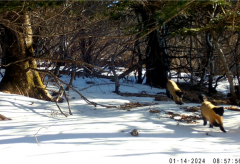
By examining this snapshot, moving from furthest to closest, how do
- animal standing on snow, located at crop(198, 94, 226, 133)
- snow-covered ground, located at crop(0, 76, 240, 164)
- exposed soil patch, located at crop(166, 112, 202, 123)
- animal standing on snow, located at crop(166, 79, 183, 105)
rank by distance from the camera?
animal standing on snow, located at crop(166, 79, 183, 105), exposed soil patch, located at crop(166, 112, 202, 123), animal standing on snow, located at crop(198, 94, 226, 133), snow-covered ground, located at crop(0, 76, 240, 164)

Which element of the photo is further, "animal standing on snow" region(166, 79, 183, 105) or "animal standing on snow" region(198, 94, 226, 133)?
"animal standing on snow" region(166, 79, 183, 105)

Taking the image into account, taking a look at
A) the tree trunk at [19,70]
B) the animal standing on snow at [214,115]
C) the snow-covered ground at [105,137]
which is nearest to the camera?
the snow-covered ground at [105,137]

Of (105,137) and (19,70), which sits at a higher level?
(19,70)

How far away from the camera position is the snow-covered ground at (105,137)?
290 cm

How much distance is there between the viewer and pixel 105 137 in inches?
143

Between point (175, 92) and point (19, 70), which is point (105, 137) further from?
point (19, 70)

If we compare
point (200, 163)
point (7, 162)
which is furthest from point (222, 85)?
point (7, 162)

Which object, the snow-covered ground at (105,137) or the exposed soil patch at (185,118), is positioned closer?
the snow-covered ground at (105,137)

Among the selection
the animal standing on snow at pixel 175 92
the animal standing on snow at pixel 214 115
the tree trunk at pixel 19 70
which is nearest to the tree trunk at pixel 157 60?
the animal standing on snow at pixel 175 92

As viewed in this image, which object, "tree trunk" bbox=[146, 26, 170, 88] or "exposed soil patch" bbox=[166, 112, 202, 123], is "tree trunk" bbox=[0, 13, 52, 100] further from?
"tree trunk" bbox=[146, 26, 170, 88]

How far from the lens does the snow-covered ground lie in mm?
2898

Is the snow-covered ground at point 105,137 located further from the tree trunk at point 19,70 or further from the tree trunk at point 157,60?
the tree trunk at point 157,60

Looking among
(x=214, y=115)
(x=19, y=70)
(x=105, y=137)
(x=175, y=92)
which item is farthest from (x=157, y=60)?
(x=105, y=137)

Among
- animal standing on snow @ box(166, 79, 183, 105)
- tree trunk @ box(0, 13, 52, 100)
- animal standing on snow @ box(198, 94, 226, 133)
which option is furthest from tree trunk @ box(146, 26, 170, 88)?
animal standing on snow @ box(198, 94, 226, 133)
